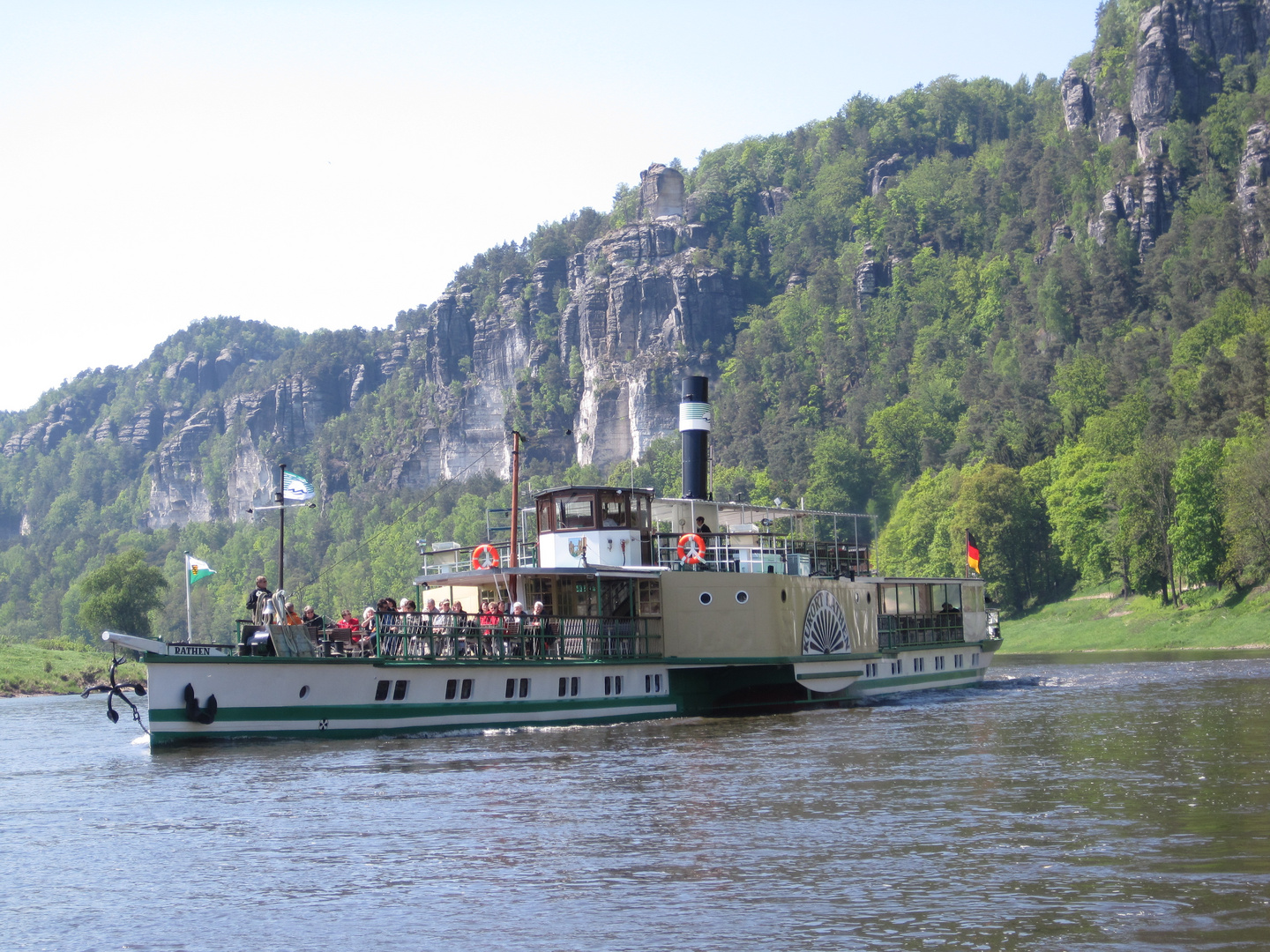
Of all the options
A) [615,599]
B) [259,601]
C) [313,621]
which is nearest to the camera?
[259,601]

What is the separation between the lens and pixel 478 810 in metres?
21.4

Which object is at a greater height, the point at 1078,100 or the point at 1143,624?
the point at 1078,100

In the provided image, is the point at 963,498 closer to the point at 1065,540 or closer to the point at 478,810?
the point at 1065,540

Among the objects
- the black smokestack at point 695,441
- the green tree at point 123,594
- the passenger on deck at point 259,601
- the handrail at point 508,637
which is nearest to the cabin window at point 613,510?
the handrail at point 508,637

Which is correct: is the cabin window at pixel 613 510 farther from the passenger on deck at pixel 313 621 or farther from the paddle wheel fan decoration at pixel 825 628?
the passenger on deck at pixel 313 621

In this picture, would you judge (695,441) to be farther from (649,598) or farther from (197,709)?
(197,709)

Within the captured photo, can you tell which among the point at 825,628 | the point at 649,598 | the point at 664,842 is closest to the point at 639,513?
the point at 649,598

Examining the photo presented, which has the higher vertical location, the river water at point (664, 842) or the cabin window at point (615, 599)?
the cabin window at point (615, 599)

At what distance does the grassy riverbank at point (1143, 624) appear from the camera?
7088cm

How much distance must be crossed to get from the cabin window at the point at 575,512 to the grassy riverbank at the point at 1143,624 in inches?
1697

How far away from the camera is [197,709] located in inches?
1180

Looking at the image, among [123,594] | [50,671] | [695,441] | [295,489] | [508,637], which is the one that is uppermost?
[695,441]

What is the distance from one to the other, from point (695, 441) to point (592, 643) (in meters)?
9.62

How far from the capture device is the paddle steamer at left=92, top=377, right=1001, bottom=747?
1204 inches
